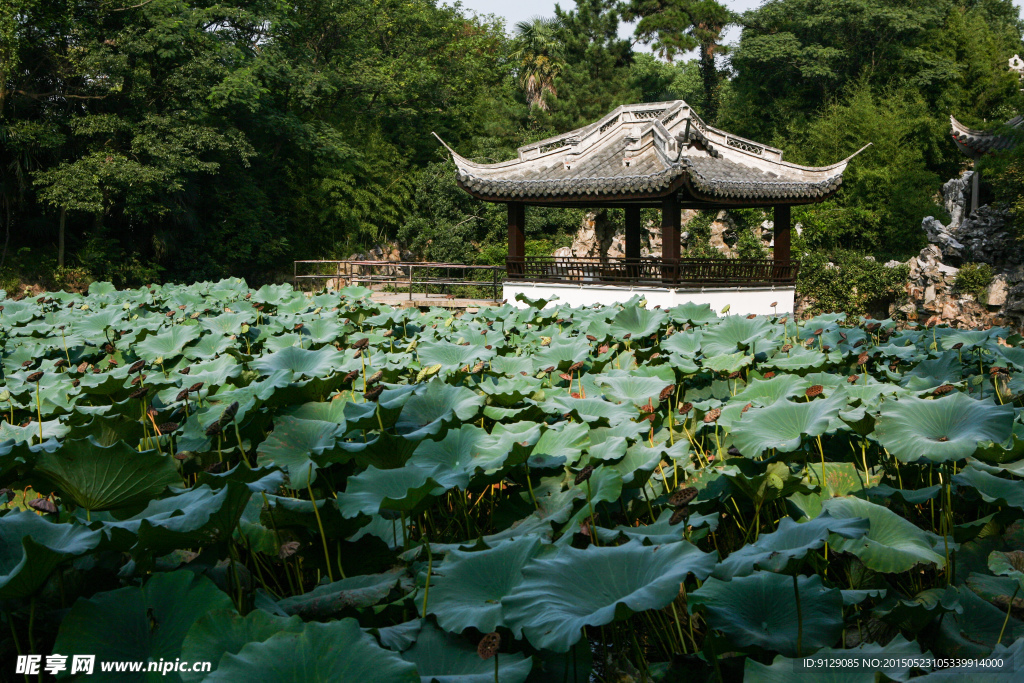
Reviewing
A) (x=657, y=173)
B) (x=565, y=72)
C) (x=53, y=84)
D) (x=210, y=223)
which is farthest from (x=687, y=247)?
(x=53, y=84)

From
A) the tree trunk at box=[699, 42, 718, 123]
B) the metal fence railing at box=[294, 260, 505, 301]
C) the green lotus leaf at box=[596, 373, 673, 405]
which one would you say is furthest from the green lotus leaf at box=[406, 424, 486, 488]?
the tree trunk at box=[699, 42, 718, 123]

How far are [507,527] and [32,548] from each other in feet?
3.33

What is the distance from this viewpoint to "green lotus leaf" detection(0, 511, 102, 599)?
1104 mm

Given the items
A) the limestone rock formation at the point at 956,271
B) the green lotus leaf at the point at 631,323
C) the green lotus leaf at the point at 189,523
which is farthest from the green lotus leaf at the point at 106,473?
the limestone rock formation at the point at 956,271

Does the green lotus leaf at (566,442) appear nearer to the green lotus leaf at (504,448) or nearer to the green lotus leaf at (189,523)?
the green lotus leaf at (504,448)

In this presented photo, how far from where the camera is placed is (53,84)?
15781mm

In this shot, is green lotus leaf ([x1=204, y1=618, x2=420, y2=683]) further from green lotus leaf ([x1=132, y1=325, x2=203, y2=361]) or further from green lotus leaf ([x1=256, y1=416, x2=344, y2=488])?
green lotus leaf ([x1=132, y1=325, x2=203, y2=361])

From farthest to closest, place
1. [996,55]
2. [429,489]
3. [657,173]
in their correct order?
[996,55] → [657,173] → [429,489]

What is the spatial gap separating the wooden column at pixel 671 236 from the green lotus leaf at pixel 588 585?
1106cm

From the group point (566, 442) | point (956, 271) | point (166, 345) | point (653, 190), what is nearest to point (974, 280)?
point (956, 271)

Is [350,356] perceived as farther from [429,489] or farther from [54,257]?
[54,257]

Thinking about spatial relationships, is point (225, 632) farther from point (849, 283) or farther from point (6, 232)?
point (6, 232)

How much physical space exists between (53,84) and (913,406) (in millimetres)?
18225

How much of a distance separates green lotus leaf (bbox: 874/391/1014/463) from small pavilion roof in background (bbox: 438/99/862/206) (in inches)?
386
